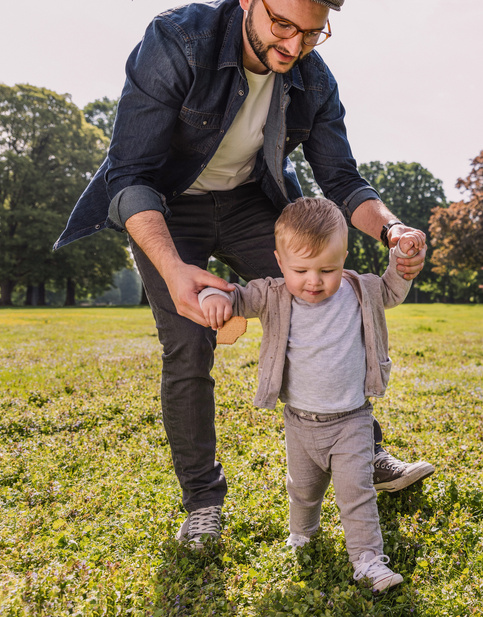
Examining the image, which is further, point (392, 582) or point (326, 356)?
point (326, 356)

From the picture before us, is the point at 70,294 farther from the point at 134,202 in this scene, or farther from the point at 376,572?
the point at 376,572

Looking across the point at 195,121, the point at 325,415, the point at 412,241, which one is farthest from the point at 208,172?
the point at 325,415

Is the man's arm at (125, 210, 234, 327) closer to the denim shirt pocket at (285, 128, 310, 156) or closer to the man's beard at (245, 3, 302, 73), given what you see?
the man's beard at (245, 3, 302, 73)

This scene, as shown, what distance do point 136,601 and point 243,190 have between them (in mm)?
2402

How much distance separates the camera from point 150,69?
2801 millimetres

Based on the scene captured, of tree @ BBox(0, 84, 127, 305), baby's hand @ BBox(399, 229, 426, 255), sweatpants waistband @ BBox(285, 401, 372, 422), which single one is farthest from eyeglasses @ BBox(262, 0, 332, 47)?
tree @ BBox(0, 84, 127, 305)

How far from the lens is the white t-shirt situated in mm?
3191

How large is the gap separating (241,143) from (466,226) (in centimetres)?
3013

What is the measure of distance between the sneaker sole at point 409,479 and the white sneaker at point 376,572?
2.43ft

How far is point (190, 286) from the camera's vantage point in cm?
246

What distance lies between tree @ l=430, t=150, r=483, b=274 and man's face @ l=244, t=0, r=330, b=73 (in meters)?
30.0

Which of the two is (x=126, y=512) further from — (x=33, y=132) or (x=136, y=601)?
(x=33, y=132)

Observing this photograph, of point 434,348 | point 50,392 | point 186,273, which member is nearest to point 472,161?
point 434,348

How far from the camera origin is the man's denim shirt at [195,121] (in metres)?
2.80
